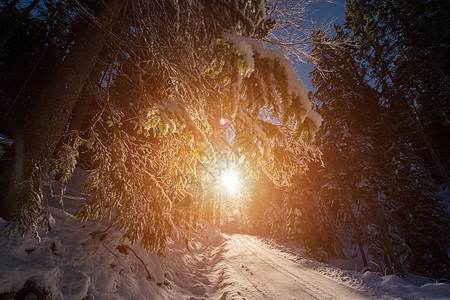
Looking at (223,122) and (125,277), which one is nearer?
(125,277)

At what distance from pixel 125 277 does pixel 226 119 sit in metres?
4.30

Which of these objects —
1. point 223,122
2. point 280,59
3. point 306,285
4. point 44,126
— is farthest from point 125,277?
point 306,285

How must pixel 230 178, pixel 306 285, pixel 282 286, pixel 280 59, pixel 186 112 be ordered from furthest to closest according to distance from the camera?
pixel 306 285 < pixel 282 286 < pixel 230 178 < pixel 186 112 < pixel 280 59

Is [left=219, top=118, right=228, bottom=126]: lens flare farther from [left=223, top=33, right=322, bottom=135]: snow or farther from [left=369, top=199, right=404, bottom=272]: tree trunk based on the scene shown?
[left=369, top=199, right=404, bottom=272]: tree trunk

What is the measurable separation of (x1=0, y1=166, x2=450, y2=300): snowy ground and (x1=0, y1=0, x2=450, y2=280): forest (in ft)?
1.52

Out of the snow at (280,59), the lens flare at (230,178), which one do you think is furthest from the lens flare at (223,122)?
the snow at (280,59)

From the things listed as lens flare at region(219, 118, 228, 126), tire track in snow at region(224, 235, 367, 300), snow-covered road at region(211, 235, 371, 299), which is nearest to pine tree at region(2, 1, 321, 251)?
lens flare at region(219, 118, 228, 126)

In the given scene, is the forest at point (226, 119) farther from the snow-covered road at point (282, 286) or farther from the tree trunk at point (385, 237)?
the snow-covered road at point (282, 286)

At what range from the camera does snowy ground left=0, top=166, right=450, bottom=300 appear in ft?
8.79

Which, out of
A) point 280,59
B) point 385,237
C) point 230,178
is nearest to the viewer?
point 280,59

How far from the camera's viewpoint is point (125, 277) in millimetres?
4168

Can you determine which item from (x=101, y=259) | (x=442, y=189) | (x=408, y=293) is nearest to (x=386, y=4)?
(x=442, y=189)

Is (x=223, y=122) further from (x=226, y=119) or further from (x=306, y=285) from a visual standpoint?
(x=306, y=285)

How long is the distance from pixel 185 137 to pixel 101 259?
11.1 feet
